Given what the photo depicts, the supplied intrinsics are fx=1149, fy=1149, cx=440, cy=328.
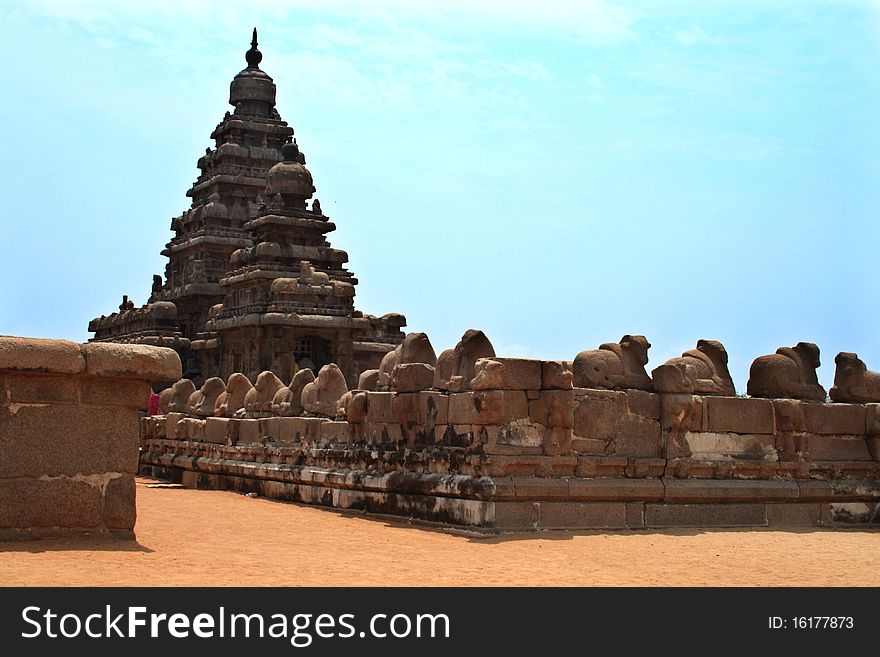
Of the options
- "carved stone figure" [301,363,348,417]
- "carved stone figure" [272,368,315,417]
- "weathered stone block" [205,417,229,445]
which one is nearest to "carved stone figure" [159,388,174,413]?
"weathered stone block" [205,417,229,445]

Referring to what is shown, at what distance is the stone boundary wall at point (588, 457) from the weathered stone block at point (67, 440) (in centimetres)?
362

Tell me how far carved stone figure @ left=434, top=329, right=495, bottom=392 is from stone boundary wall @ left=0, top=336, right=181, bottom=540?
3722mm

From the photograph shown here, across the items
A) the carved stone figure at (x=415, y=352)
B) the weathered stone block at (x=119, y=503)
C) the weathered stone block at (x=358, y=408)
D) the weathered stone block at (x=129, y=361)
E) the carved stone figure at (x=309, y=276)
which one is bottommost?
the weathered stone block at (x=119, y=503)

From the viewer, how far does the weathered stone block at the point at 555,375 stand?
11359mm

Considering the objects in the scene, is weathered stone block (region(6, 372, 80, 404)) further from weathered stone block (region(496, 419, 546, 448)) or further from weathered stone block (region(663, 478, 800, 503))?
weathered stone block (region(663, 478, 800, 503))

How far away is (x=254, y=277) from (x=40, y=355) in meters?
29.0

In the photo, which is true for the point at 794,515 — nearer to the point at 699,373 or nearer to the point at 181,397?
the point at 699,373

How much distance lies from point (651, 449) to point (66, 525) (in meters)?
6.20

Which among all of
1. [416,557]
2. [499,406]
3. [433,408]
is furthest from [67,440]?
[433,408]

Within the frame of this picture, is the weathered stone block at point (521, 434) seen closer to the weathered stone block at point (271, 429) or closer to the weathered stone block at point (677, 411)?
the weathered stone block at point (677, 411)

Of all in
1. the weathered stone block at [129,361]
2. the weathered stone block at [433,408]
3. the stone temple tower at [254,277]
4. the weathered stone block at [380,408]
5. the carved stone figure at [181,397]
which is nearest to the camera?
the weathered stone block at [129,361]

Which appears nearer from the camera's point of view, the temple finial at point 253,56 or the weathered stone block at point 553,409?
the weathered stone block at point 553,409

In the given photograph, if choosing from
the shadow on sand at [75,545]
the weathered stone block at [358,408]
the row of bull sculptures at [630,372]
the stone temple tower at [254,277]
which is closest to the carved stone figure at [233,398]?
the row of bull sculptures at [630,372]

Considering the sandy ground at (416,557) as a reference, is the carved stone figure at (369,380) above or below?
above
